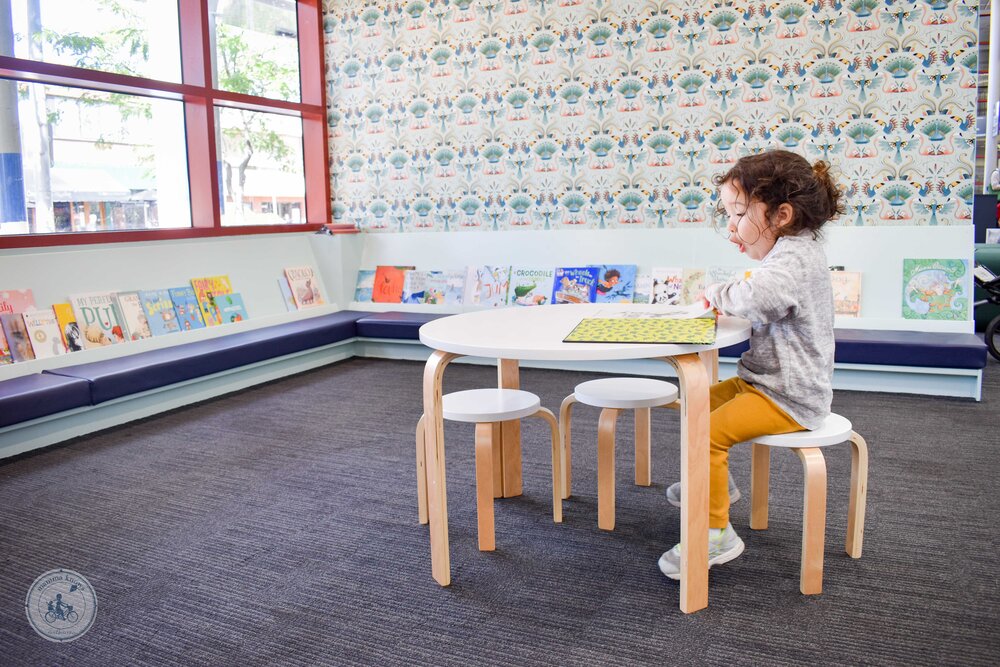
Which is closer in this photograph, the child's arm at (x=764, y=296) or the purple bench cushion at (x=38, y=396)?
the child's arm at (x=764, y=296)

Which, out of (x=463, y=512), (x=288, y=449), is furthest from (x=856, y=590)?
(x=288, y=449)

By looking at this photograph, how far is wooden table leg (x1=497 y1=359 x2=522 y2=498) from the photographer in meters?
2.79

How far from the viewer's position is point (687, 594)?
78.3 inches

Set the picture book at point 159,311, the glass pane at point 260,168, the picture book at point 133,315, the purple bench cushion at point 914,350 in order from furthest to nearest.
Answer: the glass pane at point 260,168, the picture book at point 159,311, the picture book at point 133,315, the purple bench cushion at point 914,350

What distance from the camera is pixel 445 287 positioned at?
5762mm

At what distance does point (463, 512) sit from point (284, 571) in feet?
2.20

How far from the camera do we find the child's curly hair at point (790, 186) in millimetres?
2076

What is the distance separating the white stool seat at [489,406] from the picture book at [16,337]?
2612 millimetres

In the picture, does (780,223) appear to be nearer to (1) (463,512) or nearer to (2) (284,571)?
(1) (463,512)

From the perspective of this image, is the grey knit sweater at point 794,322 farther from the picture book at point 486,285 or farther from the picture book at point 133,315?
the picture book at point 133,315

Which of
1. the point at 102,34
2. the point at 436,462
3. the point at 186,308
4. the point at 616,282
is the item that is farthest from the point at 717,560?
the point at 102,34

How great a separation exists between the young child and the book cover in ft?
11.3

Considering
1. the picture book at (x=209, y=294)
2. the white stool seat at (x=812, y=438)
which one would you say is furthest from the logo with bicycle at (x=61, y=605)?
the picture book at (x=209, y=294)

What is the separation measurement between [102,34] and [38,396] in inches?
94.4
